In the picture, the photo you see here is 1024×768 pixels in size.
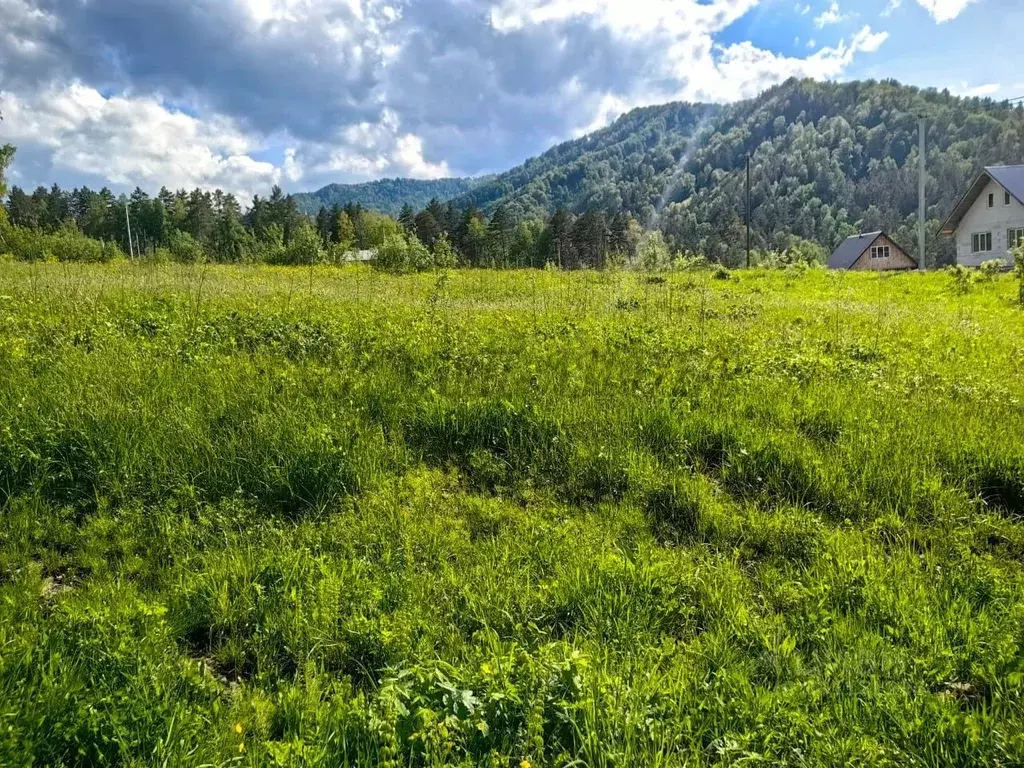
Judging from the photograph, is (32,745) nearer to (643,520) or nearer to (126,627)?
(126,627)

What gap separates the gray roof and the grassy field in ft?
198

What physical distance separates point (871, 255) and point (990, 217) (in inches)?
867

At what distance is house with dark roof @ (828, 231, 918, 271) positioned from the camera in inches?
2299

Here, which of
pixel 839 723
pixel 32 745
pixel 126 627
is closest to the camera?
pixel 32 745

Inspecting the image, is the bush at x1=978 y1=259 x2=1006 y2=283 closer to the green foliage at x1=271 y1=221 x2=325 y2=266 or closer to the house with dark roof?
the green foliage at x1=271 y1=221 x2=325 y2=266

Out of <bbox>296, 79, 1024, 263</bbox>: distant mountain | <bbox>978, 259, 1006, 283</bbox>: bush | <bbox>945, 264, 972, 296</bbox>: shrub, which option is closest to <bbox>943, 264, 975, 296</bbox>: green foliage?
<bbox>945, 264, 972, 296</bbox>: shrub

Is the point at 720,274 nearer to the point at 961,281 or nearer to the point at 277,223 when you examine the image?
the point at 961,281

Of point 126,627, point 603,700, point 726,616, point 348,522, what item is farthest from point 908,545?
point 126,627

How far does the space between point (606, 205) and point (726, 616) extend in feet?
612

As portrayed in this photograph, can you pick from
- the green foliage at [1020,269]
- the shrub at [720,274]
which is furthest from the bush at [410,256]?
the green foliage at [1020,269]

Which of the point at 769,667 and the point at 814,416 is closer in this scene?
the point at 769,667

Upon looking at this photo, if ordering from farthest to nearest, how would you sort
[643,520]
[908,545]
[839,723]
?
1. [643,520]
2. [908,545]
3. [839,723]

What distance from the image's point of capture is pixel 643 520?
13.0ft

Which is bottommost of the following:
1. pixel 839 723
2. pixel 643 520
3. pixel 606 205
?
pixel 839 723
